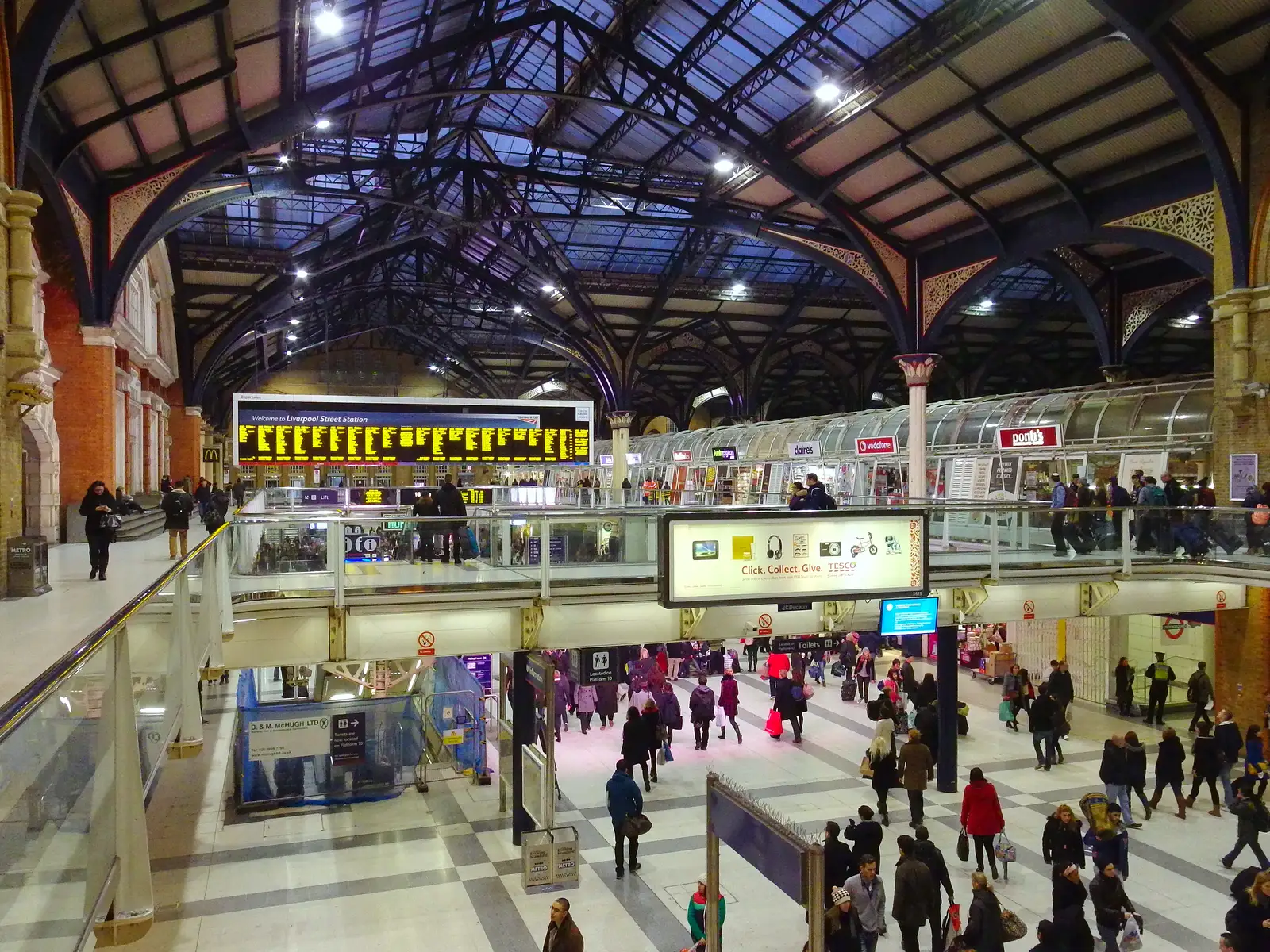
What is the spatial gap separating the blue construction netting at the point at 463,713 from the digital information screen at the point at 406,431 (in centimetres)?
512

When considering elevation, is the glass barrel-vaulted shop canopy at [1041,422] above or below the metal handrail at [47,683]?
above

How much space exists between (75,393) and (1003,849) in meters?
16.5

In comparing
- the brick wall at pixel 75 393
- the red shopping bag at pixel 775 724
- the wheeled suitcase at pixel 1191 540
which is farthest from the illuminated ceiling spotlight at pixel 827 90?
the brick wall at pixel 75 393

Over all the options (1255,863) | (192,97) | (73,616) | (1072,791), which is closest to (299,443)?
(192,97)

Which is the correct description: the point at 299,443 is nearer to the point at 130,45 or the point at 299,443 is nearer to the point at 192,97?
the point at 192,97

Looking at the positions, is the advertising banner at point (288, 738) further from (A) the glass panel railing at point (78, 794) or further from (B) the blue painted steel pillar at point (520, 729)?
A: (A) the glass panel railing at point (78, 794)

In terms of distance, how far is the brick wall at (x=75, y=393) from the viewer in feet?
52.9

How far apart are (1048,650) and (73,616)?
1988cm

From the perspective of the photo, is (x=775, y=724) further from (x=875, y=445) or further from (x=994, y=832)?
(x=875, y=445)

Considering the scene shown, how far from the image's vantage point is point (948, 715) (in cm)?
1458

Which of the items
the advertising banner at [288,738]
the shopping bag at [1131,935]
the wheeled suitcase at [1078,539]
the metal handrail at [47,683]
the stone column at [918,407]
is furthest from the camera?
the stone column at [918,407]

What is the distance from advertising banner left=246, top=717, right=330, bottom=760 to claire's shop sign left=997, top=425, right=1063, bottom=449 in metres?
15.8

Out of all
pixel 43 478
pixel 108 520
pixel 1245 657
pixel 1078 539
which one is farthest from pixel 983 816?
pixel 43 478

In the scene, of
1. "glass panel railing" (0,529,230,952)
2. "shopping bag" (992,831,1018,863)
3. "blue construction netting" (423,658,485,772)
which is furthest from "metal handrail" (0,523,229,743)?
"blue construction netting" (423,658,485,772)
